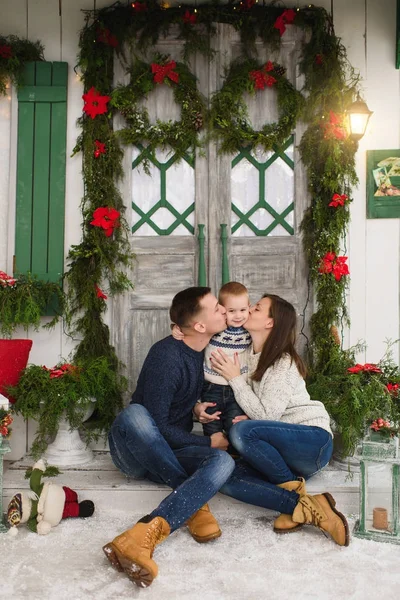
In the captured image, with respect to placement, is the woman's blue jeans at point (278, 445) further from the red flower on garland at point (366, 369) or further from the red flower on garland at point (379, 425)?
the red flower on garland at point (366, 369)

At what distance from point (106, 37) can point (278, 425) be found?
2.84 m

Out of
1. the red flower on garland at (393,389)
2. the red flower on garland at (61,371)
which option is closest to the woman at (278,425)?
the red flower on garland at (393,389)

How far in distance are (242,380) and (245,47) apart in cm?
242

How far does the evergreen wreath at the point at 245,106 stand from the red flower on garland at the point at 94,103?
2.38 ft

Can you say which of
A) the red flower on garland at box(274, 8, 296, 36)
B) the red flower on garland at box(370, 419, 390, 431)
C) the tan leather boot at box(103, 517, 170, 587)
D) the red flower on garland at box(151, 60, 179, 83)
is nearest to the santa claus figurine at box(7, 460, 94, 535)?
the tan leather boot at box(103, 517, 170, 587)

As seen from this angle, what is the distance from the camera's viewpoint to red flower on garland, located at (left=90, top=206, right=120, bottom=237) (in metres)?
4.32

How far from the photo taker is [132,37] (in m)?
4.40

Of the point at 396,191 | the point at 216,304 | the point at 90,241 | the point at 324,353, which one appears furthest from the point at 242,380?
the point at 396,191

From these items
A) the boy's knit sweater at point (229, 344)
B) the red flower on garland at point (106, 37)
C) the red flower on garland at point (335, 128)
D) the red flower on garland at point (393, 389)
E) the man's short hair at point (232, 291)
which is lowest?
the red flower on garland at point (393, 389)

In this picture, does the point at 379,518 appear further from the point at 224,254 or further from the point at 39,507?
the point at 224,254

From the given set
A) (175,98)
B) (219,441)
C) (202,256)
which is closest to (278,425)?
(219,441)

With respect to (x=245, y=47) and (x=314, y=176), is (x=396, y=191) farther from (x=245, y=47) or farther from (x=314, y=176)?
(x=245, y=47)

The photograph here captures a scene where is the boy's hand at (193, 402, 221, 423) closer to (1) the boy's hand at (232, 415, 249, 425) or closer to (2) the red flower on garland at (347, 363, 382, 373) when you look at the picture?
(1) the boy's hand at (232, 415, 249, 425)

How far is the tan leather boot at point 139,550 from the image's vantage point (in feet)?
7.97
